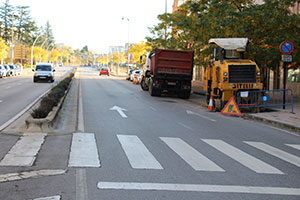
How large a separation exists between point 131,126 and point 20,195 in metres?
6.96

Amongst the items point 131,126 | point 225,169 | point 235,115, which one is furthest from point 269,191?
point 235,115

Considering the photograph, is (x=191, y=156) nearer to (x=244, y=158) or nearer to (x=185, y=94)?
(x=244, y=158)

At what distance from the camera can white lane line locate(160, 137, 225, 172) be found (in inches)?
273

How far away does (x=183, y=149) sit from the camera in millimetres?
8523

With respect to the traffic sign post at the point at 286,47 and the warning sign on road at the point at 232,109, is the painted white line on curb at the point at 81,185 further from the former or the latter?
the traffic sign post at the point at 286,47

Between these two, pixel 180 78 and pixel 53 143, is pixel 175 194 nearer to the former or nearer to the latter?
pixel 53 143

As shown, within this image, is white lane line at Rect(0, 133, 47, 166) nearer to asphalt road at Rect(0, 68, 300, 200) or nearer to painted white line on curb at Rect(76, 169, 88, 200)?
asphalt road at Rect(0, 68, 300, 200)

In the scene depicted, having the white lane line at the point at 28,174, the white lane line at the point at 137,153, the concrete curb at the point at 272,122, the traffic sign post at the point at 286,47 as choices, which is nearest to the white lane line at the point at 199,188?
the white lane line at the point at 28,174

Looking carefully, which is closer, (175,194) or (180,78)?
(175,194)

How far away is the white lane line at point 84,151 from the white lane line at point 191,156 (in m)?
1.73

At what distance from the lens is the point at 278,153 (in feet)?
28.5

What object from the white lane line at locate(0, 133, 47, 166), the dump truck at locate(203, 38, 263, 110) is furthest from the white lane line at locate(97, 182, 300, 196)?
the dump truck at locate(203, 38, 263, 110)

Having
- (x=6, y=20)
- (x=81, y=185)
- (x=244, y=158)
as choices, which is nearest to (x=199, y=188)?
(x=81, y=185)

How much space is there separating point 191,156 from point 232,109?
941 cm
